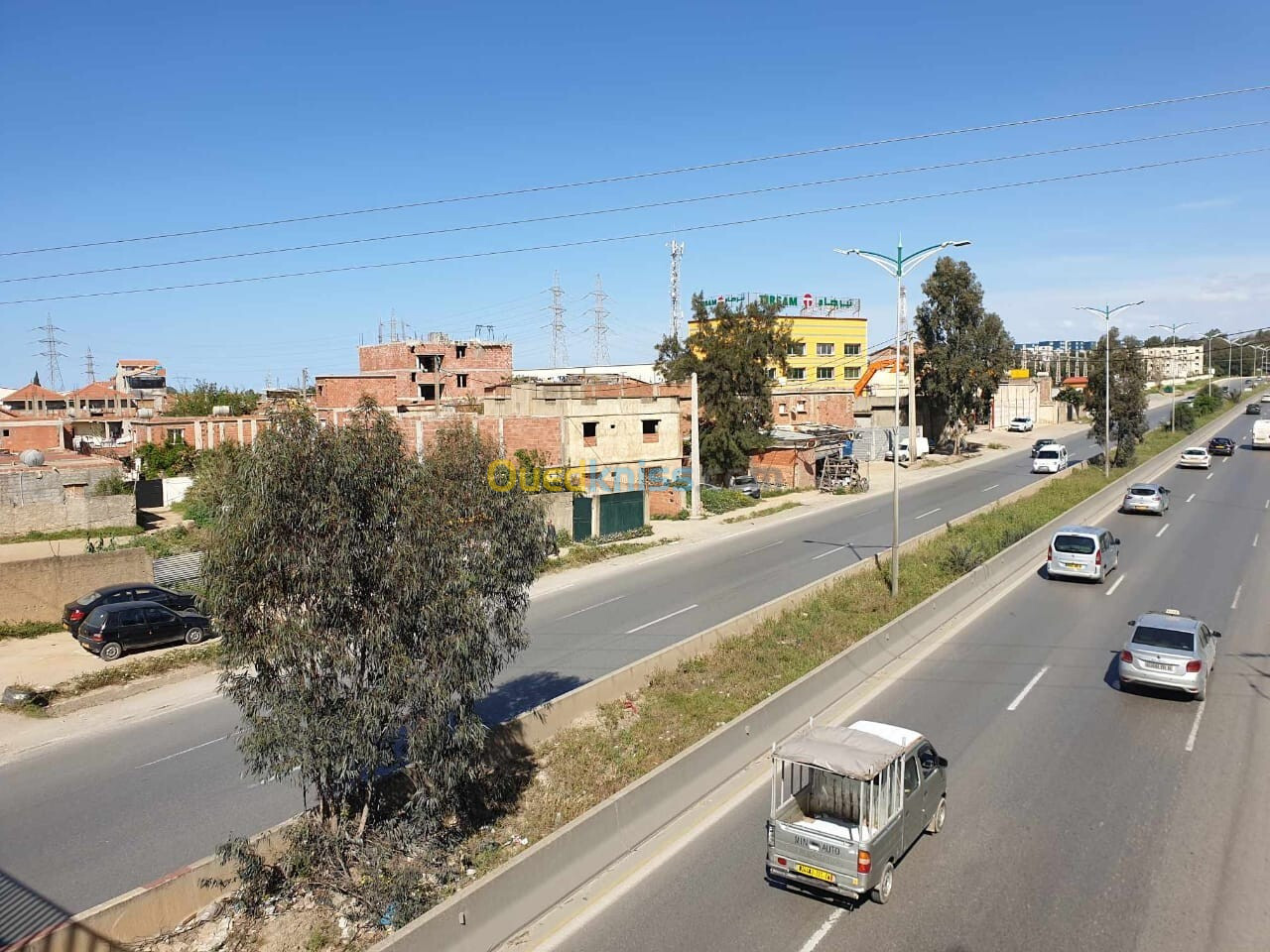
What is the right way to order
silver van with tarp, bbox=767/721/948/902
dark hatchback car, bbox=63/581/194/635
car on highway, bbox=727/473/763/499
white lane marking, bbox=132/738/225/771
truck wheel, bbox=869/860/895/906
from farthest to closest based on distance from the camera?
car on highway, bbox=727/473/763/499 < dark hatchback car, bbox=63/581/194/635 < white lane marking, bbox=132/738/225/771 < truck wheel, bbox=869/860/895/906 < silver van with tarp, bbox=767/721/948/902

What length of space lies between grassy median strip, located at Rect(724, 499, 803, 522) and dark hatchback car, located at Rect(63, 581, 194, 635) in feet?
85.0

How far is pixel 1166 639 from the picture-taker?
16734 millimetres

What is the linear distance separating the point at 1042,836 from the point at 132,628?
20473 mm

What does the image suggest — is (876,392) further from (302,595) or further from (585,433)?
(302,595)

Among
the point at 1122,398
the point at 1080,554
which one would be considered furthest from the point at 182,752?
the point at 1122,398

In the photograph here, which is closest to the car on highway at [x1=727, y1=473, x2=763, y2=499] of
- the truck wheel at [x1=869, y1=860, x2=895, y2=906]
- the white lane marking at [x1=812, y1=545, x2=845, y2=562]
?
the white lane marking at [x1=812, y1=545, x2=845, y2=562]

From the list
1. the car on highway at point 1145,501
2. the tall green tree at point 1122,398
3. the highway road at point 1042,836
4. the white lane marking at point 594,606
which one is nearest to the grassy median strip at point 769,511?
the car on highway at point 1145,501

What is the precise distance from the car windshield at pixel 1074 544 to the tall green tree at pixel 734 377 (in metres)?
24.2

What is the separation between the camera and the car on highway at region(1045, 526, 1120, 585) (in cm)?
2684

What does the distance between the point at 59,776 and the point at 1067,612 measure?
22.5 meters

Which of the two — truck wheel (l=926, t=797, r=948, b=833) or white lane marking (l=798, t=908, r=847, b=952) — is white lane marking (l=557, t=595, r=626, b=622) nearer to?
truck wheel (l=926, t=797, r=948, b=833)

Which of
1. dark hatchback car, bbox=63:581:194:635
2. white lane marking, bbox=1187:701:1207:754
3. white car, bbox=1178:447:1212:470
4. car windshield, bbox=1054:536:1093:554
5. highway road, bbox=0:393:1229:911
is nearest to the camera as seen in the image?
highway road, bbox=0:393:1229:911

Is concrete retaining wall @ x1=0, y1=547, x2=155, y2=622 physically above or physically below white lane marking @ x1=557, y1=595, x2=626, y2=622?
above

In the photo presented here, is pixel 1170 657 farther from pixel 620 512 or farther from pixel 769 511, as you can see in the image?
pixel 769 511
